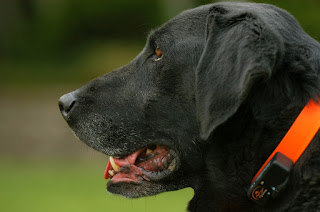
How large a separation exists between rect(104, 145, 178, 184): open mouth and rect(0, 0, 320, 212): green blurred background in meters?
5.57

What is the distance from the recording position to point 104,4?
821 inches

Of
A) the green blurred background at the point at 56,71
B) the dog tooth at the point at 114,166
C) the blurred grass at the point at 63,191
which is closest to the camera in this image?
the dog tooth at the point at 114,166

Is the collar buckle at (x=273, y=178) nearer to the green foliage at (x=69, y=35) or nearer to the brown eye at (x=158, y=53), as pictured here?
the brown eye at (x=158, y=53)

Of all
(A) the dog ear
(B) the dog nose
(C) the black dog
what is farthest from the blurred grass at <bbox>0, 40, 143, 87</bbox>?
(A) the dog ear

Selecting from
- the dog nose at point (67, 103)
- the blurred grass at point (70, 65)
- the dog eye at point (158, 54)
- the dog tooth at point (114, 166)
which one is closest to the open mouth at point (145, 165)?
the dog tooth at point (114, 166)

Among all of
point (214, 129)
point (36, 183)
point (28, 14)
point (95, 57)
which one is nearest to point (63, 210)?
point (36, 183)

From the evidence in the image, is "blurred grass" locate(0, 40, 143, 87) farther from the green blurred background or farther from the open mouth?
the open mouth

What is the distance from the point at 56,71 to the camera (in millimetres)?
20203

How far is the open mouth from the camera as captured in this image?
3578 mm

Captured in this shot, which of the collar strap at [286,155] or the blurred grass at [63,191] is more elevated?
the collar strap at [286,155]

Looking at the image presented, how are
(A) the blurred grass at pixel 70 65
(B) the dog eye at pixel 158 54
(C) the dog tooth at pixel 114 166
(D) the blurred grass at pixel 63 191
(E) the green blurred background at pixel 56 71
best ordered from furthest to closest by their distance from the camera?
1. (A) the blurred grass at pixel 70 65
2. (E) the green blurred background at pixel 56 71
3. (D) the blurred grass at pixel 63 191
4. (C) the dog tooth at pixel 114 166
5. (B) the dog eye at pixel 158 54

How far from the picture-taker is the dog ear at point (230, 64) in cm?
294

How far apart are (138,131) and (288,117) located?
0.99 metres

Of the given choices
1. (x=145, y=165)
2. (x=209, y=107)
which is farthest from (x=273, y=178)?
(x=145, y=165)
